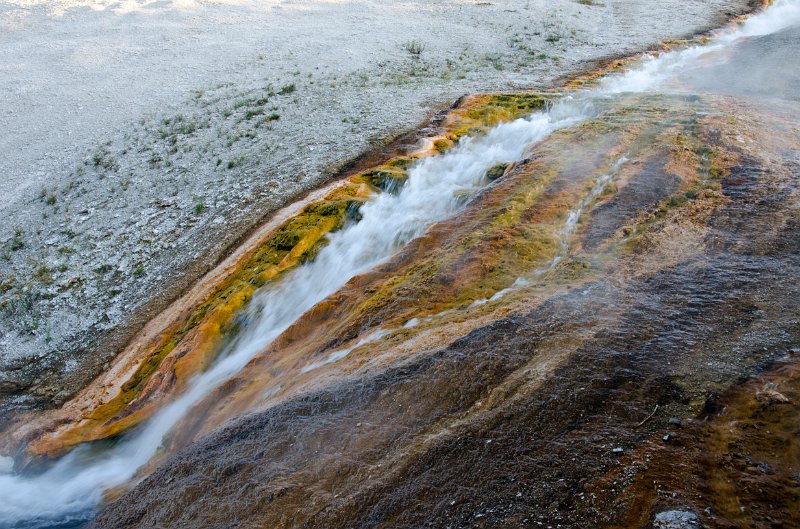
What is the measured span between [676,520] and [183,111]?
1855 cm

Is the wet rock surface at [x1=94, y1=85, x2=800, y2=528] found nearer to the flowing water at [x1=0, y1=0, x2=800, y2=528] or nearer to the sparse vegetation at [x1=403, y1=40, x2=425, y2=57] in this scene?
the flowing water at [x1=0, y1=0, x2=800, y2=528]

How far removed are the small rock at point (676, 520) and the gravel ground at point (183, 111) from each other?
9015 mm

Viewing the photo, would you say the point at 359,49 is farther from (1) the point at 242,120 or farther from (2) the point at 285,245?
(2) the point at 285,245

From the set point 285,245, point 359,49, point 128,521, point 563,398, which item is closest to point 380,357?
point 563,398

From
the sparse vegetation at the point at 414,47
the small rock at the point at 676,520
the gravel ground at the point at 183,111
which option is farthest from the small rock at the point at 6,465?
the sparse vegetation at the point at 414,47

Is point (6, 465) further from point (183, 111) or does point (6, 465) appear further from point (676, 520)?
point (183, 111)

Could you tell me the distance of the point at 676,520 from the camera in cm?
410

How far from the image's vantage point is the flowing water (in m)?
7.35

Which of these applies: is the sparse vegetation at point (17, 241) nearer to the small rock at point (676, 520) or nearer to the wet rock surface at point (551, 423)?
the wet rock surface at point (551, 423)

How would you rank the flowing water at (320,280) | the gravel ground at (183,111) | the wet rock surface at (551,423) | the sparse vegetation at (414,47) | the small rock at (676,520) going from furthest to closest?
the sparse vegetation at (414,47)
the gravel ground at (183,111)
the flowing water at (320,280)
the wet rock surface at (551,423)
the small rock at (676,520)

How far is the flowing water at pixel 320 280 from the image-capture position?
7348mm

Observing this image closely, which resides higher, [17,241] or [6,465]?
[17,241]

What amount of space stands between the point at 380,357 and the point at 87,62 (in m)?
24.0

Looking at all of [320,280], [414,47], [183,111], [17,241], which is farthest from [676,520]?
[414,47]
